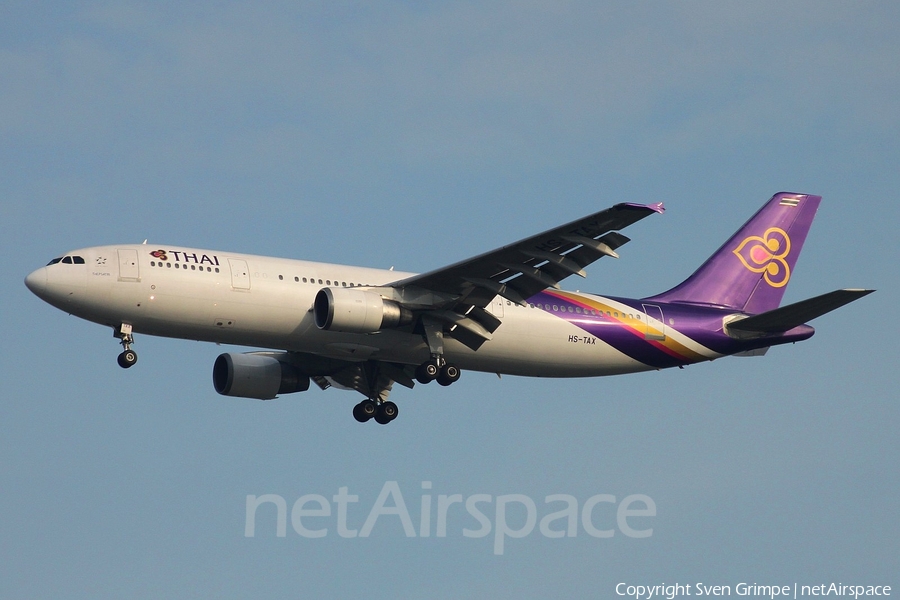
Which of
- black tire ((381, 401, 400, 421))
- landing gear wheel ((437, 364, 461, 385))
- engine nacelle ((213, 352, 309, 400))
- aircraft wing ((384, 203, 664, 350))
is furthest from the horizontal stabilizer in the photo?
engine nacelle ((213, 352, 309, 400))

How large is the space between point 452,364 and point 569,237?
6.93 meters

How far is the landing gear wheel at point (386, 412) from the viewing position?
163 ft

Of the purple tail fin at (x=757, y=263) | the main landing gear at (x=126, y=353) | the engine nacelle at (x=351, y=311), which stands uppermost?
the purple tail fin at (x=757, y=263)

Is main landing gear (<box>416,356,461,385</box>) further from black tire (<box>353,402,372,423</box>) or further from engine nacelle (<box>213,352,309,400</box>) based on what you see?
engine nacelle (<box>213,352,309,400</box>)

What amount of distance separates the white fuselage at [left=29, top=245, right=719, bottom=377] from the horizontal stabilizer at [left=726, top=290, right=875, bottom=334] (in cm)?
834

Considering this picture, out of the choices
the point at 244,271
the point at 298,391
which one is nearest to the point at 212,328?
the point at 244,271

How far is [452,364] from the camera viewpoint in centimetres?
4569

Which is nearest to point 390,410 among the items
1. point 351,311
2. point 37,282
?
point 351,311

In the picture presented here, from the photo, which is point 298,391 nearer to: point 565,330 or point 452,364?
point 452,364

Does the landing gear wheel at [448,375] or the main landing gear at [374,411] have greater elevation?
the landing gear wheel at [448,375]

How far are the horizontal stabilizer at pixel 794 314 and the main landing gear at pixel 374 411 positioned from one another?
12622mm

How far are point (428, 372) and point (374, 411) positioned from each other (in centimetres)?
566

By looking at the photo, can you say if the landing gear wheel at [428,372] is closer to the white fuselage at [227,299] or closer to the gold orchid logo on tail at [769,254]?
the white fuselage at [227,299]

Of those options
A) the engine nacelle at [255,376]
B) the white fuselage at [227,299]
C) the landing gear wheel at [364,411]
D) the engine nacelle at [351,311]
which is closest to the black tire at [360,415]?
the landing gear wheel at [364,411]
